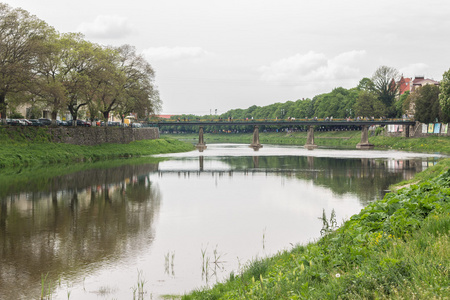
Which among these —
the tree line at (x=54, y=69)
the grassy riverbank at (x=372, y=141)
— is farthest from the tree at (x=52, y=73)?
the grassy riverbank at (x=372, y=141)

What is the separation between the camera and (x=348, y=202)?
106ft

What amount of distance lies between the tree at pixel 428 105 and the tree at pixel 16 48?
306 feet

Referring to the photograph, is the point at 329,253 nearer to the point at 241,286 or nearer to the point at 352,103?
the point at 241,286

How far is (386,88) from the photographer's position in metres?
159

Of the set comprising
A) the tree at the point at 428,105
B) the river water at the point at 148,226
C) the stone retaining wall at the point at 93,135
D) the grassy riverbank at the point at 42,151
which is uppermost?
the tree at the point at 428,105

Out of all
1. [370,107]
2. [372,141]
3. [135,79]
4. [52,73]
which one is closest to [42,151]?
[52,73]

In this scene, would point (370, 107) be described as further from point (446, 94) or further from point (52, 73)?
point (52, 73)

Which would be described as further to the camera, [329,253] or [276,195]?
[276,195]

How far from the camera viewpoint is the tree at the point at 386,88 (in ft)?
518

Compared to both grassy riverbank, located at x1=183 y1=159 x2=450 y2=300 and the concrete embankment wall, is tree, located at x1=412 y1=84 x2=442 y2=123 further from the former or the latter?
grassy riverbank, located at x1=183 y1=159 x2=450 y2=300

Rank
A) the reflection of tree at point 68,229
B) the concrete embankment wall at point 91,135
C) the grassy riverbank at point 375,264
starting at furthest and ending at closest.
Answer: the concrete embankment wall at point 91,135 < the reflection of tree at point 68,229 < the grassy riverbank at point 375,264

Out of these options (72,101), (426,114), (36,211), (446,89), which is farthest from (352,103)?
(36,211)

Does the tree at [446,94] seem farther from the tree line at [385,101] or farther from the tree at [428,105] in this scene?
the tree at [428,105]

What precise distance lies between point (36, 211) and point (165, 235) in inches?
419
